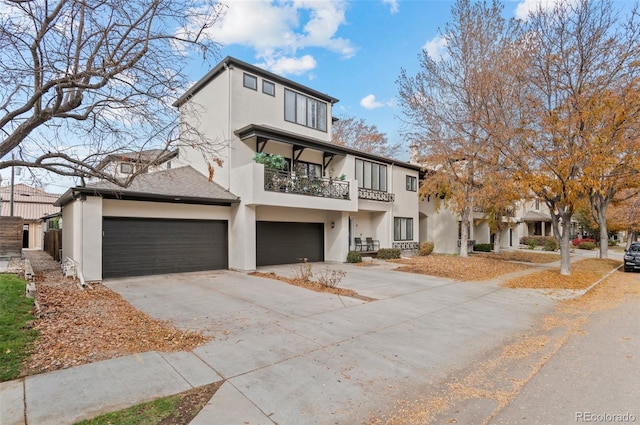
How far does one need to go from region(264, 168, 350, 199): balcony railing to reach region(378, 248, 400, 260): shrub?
4674 mm

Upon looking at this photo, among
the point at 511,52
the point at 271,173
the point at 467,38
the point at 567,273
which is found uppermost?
the point at 467,38

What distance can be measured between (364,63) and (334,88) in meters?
5.14

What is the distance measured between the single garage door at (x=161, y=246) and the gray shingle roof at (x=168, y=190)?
1.04 meters

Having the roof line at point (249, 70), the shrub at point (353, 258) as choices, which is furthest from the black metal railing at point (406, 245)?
the roof line at point (249, 70)

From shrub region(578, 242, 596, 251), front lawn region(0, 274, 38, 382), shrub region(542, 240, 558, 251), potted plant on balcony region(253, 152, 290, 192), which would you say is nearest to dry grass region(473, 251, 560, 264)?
shrub region(542, 240, 558, 251)

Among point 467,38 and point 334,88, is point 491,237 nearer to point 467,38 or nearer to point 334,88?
point 467,38

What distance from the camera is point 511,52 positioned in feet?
51.1

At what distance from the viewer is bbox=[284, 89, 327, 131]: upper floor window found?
18408 mm

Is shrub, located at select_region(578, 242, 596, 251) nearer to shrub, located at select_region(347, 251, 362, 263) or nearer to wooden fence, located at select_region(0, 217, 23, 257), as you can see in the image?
shrub, located at select_region(347, 251, 362, 263)

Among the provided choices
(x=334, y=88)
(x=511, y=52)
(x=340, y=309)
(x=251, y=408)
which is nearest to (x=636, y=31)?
(x=511, y=52)

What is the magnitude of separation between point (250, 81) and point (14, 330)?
13.9 meters

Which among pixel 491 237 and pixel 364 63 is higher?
pixel 364 63

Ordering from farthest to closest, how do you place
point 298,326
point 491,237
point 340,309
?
point 491,237 < point 340,309 < point 298,326

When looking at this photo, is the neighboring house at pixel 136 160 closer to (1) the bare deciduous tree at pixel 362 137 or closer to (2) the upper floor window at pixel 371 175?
(2) the upper floor window at pixel 371 175
